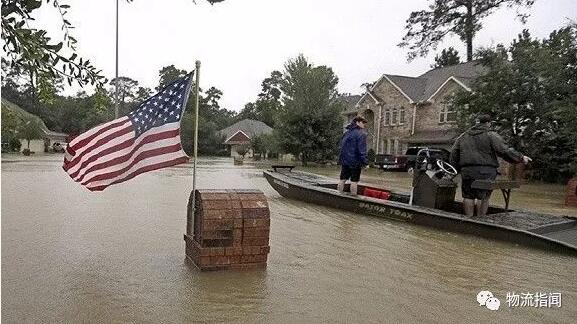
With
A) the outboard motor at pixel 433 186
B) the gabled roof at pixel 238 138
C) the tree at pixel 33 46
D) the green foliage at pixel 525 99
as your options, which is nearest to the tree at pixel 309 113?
the green foliage at pixel 525 99

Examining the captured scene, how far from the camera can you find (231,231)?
16.8 ft

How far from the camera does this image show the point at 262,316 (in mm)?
4023

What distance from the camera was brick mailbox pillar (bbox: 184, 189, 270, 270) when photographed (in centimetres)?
505

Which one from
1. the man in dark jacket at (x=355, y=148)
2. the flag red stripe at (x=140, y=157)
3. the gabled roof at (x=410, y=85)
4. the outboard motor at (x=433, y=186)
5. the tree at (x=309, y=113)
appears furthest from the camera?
the gabled roof at (x=410, y=85)

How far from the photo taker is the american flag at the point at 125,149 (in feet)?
16.3

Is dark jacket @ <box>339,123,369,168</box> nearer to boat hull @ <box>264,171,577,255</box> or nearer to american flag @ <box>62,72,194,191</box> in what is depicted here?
boat hull @ <box>264,171,577,255</box>

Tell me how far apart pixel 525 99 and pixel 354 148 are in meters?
15.6

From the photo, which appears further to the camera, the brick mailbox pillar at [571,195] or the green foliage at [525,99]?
the green foliage at [525,99]

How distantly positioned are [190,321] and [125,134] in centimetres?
210

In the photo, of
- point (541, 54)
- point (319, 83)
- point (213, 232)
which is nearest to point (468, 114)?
point (541, 54)

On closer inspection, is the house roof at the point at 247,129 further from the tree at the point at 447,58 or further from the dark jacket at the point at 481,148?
the dark jacket at the point at 481,148

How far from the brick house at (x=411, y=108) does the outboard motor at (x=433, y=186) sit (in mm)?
24414

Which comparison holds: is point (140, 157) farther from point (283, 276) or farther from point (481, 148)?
point (481, 148)

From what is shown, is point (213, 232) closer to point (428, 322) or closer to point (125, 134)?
point (125, 134)
